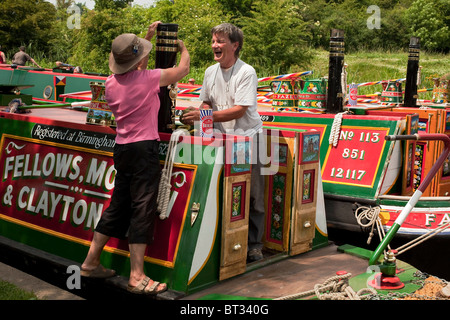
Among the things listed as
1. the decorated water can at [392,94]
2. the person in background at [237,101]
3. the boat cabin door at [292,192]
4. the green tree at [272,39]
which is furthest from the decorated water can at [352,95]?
the green tree at [272,39]

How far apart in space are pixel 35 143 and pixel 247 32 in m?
22.8

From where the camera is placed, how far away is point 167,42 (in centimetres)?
493

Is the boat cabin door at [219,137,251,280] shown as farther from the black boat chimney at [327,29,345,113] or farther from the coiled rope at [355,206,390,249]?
the black boat chimney at [327,29,345,113]

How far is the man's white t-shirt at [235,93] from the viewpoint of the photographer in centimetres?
509

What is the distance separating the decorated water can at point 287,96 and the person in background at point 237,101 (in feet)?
11.5

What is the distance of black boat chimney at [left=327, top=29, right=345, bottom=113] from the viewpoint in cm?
812

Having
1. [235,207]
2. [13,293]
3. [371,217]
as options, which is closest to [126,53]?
[235,207]

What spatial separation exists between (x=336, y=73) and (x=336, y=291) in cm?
426

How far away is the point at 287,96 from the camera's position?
877cm

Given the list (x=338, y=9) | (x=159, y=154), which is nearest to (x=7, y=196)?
(x=159, y=154)

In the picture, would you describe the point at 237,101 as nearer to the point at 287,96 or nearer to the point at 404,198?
the point at 404,198

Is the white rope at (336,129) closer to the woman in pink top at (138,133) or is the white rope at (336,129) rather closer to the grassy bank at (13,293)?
the woman in pink top at (138,133)

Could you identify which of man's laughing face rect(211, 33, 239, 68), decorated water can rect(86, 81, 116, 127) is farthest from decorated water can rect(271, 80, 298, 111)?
decorated water can rect(86, 81, 116, 127)
